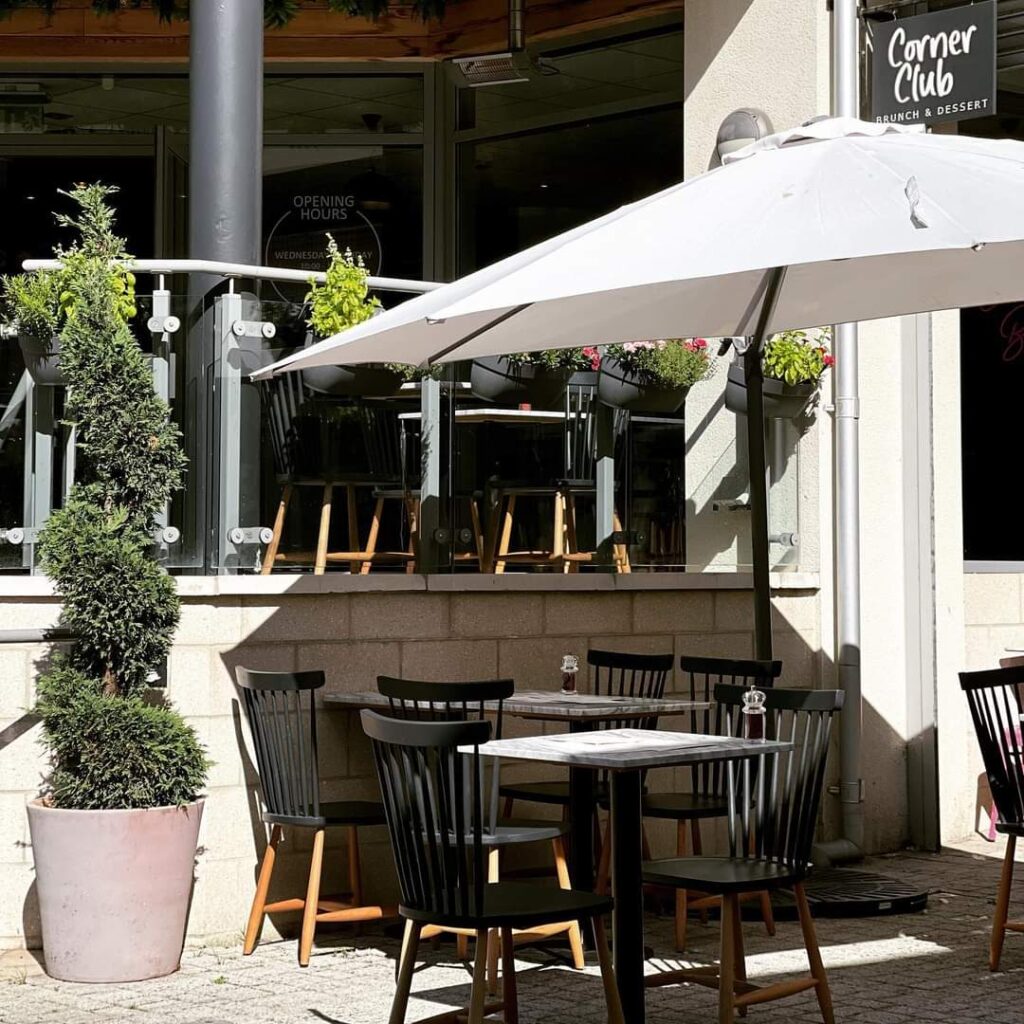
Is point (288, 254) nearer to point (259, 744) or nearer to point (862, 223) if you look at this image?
point (259, 744)

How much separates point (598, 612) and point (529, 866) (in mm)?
1118

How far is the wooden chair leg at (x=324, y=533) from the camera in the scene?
257 inches

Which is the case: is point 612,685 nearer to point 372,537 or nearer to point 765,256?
point 372,537

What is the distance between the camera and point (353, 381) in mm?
6738

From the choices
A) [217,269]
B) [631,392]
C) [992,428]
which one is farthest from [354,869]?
[992,428]

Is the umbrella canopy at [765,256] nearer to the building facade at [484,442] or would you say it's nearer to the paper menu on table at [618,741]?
the building facade at [484,442]

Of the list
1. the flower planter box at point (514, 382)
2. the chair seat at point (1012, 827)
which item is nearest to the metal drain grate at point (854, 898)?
the chair seat at point (1012, 827)

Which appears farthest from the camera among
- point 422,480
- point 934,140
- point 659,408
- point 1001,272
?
point 659,408

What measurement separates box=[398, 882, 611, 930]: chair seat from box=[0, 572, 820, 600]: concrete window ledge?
2.12 m

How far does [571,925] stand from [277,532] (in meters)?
1.86

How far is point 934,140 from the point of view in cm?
501

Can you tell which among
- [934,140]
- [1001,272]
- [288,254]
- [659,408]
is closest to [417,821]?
[934,140]

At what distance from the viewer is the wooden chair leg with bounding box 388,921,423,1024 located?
4.30 meters

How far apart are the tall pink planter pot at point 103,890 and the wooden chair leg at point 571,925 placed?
1.31 m
